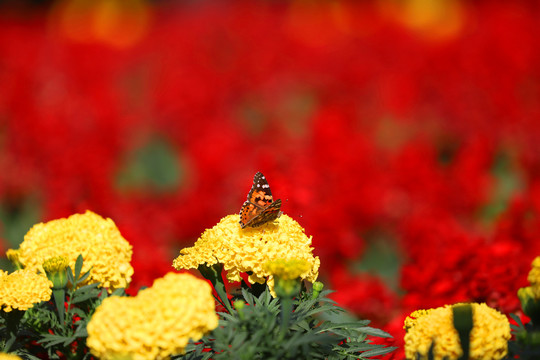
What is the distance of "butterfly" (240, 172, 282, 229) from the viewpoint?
1753 mm

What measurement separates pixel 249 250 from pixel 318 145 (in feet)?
11.9

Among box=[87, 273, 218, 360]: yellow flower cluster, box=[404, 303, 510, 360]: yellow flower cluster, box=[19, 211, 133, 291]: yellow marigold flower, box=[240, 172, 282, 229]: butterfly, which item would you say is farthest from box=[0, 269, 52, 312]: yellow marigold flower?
box=[404, 303, 510, 360]: yellow flower cluster

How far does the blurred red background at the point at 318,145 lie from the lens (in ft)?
9.83

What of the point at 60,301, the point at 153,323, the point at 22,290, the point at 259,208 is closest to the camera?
the point at 153,323

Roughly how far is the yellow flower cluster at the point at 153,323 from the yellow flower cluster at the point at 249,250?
0.28 meters

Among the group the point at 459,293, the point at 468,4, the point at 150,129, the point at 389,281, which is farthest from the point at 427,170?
→ the point at 468,4

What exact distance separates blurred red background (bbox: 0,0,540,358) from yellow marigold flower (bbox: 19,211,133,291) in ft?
1.89

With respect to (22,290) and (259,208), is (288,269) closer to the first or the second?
(259,208)

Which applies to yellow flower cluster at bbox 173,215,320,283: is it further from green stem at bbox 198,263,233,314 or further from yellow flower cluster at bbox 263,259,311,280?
yellow flower cluster at bbox 263,259,311,280

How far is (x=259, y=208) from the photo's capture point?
6.01 ft

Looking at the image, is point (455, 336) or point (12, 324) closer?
point (455, 336)

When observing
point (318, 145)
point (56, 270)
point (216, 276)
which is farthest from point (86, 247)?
point (318, 145)

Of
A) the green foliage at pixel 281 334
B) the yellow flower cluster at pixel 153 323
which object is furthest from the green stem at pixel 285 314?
the yellow flower cluster at pixel 153 323

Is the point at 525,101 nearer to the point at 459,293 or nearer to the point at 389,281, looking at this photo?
the point at 389,281
